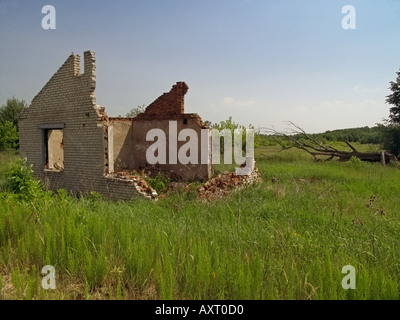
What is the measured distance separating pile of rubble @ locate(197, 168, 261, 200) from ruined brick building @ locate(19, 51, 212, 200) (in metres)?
1.40

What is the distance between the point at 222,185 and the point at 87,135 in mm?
4575

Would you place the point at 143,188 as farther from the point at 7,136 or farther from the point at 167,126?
the point at 7,136

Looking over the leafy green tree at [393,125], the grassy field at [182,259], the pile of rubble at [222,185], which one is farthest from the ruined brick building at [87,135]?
the leafy green tree at [393,125]

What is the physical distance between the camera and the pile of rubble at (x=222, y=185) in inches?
314

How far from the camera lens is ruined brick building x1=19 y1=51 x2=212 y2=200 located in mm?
9555

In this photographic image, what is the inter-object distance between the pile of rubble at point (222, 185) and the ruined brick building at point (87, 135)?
1.40 metres

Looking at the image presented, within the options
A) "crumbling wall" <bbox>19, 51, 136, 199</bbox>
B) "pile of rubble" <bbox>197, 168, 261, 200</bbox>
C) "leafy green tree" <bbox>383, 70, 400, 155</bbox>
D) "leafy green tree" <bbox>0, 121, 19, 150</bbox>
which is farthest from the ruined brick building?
"leafy green tree" <bbox>383, 70, 400, 155</bbox>

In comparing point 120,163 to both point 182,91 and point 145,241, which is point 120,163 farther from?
point 145,241

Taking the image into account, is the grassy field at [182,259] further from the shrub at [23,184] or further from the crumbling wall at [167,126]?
the crumbling wall at [167,126]

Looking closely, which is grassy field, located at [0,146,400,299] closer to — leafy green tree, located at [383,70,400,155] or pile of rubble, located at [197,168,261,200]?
pile of rubble, located at [197,168,261,200]

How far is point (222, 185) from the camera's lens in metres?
8.83

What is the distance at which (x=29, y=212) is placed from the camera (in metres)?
4.54
